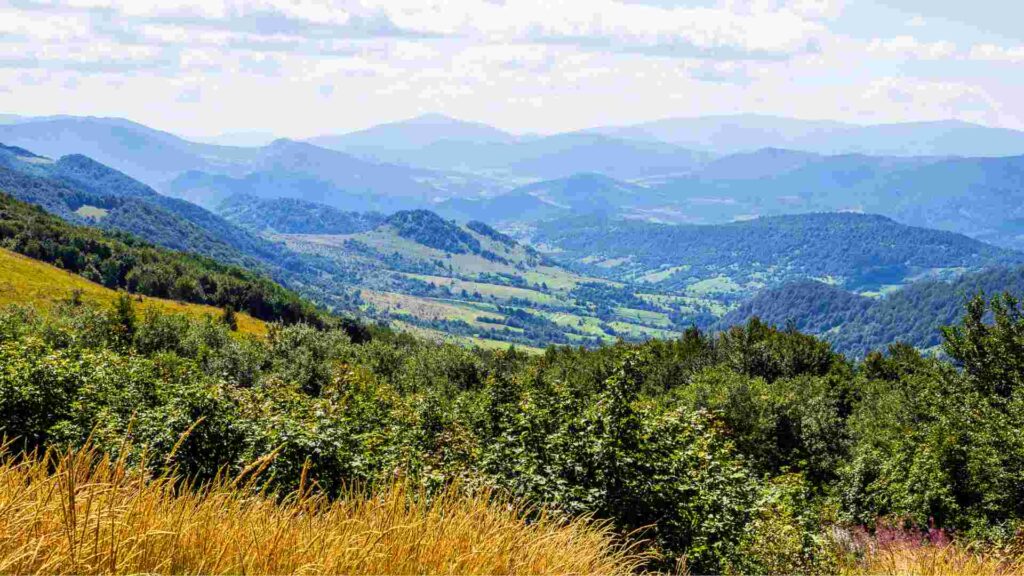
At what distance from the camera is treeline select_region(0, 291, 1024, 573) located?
44.0ft

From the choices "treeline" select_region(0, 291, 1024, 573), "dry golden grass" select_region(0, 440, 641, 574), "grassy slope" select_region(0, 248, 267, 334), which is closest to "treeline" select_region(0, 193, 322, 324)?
"grassy slope" select_region(0, 248, 267, 334)

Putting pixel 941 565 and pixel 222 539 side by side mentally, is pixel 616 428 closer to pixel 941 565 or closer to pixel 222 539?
pixel 941 565

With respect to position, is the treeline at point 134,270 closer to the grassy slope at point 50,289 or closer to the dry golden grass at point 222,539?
the grassy slope at point 50,289

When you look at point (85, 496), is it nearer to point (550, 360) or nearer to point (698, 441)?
point (698, 441)

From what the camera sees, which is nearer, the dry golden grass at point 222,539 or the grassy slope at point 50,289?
the dry golden grass at point 222,539

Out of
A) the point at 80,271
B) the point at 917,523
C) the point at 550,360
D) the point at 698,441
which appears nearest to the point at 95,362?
the point at 698,441

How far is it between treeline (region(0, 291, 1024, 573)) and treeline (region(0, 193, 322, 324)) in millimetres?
92216

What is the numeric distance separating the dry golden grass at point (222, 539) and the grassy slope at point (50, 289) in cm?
12215

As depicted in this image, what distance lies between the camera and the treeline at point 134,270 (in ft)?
553

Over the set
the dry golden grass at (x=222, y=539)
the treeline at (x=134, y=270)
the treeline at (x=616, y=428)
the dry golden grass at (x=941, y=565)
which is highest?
the dry golden grass at (x=222, y=539)

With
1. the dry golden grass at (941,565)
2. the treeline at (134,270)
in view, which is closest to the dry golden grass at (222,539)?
the dry golden grass at (941,565)

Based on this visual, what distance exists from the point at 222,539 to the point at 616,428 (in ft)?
32.3

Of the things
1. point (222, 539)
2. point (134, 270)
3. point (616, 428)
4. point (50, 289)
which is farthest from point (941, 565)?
point (134, 270)

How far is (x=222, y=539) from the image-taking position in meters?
5.46
